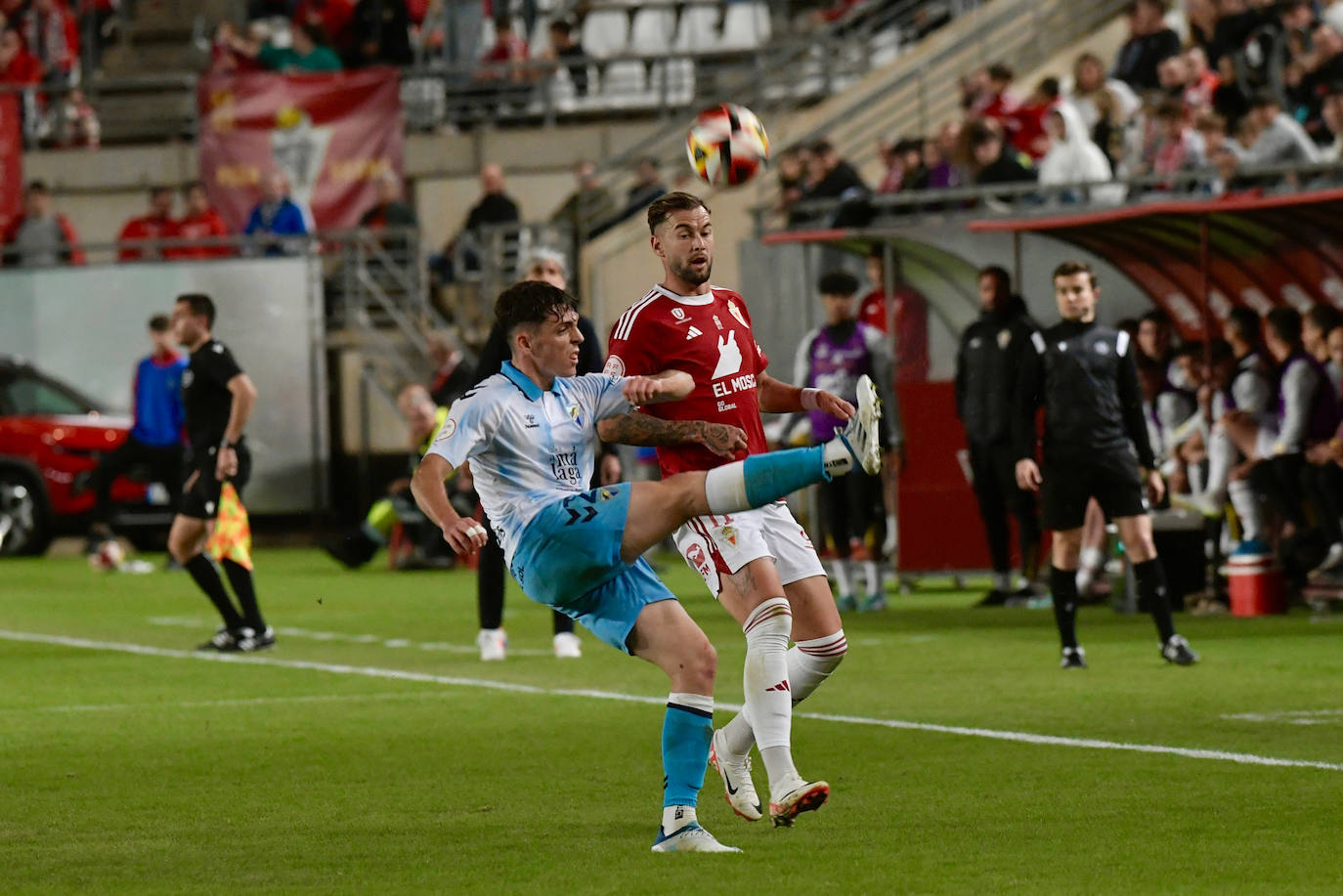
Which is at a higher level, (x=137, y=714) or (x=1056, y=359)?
(x=1056, y=359)

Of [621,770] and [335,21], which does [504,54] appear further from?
[621,770]

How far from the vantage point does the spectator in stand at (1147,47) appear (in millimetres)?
23422

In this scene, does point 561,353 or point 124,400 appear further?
point 124,400

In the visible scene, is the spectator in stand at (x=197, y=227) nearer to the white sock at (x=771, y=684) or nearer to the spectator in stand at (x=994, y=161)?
the spectator in stand at (x=994, y=161)

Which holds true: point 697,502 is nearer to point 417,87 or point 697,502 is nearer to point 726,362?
point 726,362

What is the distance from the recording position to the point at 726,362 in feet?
28.2

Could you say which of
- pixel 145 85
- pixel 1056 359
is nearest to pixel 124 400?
pixel 145 85

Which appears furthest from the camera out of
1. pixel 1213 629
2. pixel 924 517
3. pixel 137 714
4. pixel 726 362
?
pixel 924 517

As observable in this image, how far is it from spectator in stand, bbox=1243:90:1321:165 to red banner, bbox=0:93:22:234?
49.2ft

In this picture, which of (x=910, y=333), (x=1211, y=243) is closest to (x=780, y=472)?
(x=1211, y=243)

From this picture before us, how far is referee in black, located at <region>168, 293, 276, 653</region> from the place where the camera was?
47.3ft

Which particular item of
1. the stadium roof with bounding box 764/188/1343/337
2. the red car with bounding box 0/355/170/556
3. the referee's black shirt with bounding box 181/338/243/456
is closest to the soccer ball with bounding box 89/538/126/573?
the red car with bounding box 0/355/170/556

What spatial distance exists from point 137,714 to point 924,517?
355 inches

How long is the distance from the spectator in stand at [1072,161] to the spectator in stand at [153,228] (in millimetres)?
11676
